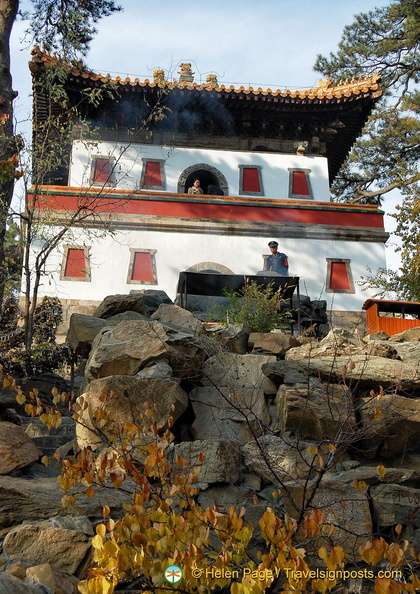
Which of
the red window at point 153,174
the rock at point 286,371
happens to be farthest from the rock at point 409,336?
the red window at point 153,174

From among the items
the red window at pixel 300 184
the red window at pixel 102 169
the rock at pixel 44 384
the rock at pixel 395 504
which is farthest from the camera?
the red window at pixel 300 184

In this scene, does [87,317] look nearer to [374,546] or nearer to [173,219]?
[374,546]

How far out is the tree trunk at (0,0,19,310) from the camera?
921 cm

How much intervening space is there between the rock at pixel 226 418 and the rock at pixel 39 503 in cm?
127

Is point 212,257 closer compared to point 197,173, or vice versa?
point 212,257

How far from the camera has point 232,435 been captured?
220 inches

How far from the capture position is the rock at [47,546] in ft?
12.7

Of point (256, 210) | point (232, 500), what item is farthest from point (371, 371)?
point (256, 210)

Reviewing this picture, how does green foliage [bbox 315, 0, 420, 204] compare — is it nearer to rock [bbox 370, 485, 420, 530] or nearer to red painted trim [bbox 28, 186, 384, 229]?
red painted trim [bbox 28, 186, 384, 229]

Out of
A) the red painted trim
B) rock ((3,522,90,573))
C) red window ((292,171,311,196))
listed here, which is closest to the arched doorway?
the red painted trim

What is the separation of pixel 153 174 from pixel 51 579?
1490cm

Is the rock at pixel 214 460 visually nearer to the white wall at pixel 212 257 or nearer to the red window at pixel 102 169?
the white wall at pixel 212 257

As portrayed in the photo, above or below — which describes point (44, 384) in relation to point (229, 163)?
below

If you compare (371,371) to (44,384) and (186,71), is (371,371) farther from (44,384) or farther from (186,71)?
(186,71)
